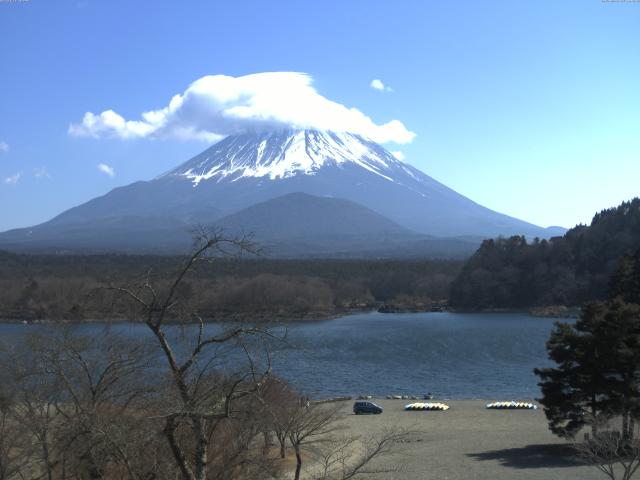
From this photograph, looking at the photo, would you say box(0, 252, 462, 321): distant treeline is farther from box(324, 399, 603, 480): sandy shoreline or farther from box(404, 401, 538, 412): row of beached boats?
box(324, 399, 603, 480): sandy shoreline

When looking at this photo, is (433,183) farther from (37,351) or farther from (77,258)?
(37,351)

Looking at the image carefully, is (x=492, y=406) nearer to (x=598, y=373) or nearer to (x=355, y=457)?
(x=598, y=373)

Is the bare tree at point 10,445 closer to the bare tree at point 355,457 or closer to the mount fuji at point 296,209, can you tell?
the bare tree at point 355,457

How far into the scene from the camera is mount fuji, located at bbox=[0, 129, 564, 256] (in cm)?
10950

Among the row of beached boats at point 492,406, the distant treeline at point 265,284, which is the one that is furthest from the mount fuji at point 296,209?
the row of beached boats at point 492,406

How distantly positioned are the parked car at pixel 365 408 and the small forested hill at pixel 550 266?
1266 inches

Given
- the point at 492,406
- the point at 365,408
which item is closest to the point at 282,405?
the point at 365,408

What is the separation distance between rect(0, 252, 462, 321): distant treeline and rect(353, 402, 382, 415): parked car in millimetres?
17069

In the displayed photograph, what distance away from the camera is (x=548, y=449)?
512 inches

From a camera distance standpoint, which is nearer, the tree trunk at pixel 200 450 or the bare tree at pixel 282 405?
the tree trunk at pixel 200 450

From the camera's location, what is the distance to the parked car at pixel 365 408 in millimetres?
18062

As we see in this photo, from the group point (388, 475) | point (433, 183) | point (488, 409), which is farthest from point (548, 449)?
point (433, 183)

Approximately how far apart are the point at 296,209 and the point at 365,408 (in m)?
112

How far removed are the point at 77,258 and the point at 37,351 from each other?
193 ft
